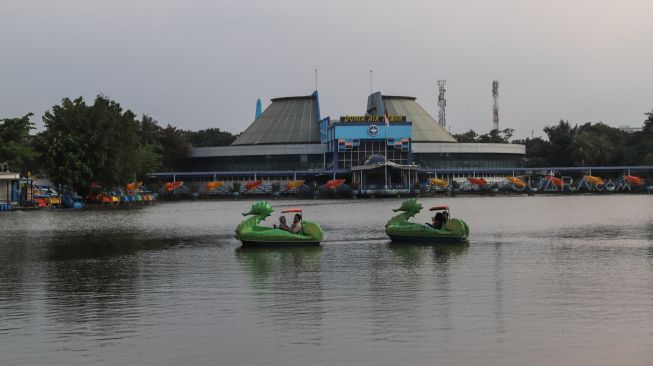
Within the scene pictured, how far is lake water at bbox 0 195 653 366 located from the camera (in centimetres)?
1839

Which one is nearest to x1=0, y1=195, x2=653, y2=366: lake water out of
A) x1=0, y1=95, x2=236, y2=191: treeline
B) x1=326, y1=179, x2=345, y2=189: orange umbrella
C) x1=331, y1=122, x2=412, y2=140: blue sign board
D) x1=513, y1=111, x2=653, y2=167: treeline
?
x1=0, y1=95, x2=236, y2=191: treeline

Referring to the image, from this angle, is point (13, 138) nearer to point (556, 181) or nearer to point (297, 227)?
point (297, 227)

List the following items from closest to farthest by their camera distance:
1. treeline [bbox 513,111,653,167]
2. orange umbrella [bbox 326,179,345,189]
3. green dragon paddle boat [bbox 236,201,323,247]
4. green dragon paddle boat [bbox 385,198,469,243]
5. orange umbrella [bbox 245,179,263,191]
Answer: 1. green dragon paddle boat [bbox 236,201,323,247]
2. green dragon paddle boat [bbox 385,198,469,243]
3. orange umbrella [bbox 326,179,345,189]
4. orange umbrella [bbox 245,179,263,191]
5. treeline [bbox 513,111,653,167]

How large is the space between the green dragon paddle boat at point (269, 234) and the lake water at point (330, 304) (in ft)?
2.67

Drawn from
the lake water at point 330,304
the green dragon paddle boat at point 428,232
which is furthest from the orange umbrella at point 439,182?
the green dragon paddle boat at point 428,232

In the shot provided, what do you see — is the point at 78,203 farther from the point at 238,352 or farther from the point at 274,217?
the point at 238,352

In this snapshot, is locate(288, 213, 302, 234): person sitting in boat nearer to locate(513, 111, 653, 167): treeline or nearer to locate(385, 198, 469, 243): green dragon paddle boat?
locate(385, 198, 469, 243): green dragon paddle boat

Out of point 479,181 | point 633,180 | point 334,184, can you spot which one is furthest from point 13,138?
point 633,180

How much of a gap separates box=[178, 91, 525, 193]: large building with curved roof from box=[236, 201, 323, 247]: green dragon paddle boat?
11551 cm

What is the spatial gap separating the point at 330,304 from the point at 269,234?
17636 millimetres

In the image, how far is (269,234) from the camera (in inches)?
1644

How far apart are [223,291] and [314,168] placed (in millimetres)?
153107

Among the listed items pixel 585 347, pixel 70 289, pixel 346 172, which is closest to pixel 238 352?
pixel 585 347

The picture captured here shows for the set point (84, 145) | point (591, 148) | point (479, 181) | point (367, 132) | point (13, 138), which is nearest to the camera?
point (13, 138)
